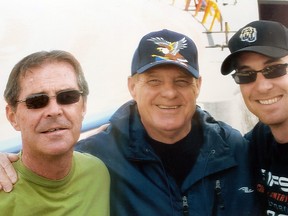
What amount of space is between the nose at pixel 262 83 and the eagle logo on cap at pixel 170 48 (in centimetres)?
37

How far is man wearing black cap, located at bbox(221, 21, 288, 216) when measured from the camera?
1883 millimetres

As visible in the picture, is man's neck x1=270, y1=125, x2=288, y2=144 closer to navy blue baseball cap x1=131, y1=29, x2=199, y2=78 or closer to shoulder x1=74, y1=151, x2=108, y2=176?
navy blue baseball cap x1=131, y1=29, x2=199, y2=78

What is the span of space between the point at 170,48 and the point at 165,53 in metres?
0.05

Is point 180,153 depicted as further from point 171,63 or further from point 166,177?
point 171,63

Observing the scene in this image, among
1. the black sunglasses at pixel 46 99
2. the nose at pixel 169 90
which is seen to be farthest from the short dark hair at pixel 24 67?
the nose at pixel 169 90

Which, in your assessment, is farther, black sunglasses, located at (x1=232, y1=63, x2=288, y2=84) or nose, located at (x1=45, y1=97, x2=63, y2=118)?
black sunglasses, located at (x1=232, y1=63, x2=288, y2=84)

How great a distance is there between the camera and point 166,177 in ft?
6.15

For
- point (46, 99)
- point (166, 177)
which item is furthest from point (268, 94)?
point (46, 99)

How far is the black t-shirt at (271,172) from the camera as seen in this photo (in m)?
1.85

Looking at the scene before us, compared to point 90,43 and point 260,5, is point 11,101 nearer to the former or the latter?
point 90,43

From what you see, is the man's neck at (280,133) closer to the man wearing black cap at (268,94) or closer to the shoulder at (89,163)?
the man wearing black cap at (268,94)

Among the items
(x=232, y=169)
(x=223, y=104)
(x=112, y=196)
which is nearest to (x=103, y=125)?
(x=112, y=196)

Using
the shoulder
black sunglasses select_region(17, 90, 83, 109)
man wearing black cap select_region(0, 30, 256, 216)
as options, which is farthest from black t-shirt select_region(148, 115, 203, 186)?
black sunglasses select_region(17, 90, 83, 109)

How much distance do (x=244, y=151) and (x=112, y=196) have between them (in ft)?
2.34
